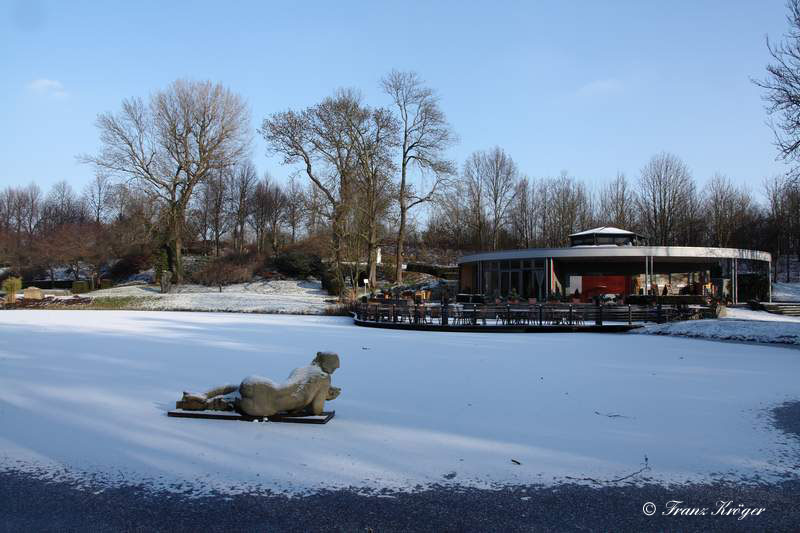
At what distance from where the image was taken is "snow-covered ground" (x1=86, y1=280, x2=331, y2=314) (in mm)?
30331

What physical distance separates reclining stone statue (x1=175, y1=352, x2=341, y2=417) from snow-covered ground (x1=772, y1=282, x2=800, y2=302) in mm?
36207

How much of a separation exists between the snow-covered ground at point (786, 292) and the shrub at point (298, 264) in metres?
31.3

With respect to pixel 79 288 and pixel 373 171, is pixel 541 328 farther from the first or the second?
pixel 79 288

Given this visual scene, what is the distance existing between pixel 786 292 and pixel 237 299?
36728 millimetres

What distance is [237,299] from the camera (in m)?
32.9

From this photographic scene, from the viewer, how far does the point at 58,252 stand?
44.0 metres

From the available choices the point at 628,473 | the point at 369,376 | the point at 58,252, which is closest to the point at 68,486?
the point at 628,473

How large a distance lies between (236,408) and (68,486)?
2.08 m

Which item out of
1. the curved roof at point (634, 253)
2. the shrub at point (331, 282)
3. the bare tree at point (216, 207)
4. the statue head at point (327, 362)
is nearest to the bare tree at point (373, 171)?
the shrub at point (331, 282)

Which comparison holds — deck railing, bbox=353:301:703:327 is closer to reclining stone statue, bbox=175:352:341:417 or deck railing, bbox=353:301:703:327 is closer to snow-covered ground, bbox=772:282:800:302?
reclining stone statue, bbox=175:352:341:417

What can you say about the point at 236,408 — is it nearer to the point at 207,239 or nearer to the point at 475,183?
the point at 475,183

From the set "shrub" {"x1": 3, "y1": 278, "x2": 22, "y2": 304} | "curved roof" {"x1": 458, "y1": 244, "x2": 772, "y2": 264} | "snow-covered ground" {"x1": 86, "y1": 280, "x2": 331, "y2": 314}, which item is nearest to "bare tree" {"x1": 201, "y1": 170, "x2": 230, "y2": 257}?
"snow-covered ground" {"x1": 86, "y1": 280, "x2": 331, "y2": 314}

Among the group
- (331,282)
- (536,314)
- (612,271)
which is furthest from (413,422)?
(331,282)

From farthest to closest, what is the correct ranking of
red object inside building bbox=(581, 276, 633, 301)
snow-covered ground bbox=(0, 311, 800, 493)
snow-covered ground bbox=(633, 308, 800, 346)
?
red object inside building bbox=(581, 276, 633, 301), snow-covered ground bbox=(633, 308, 800, 346), snow-covered ground bbox=(0, 311, 800, 493)
